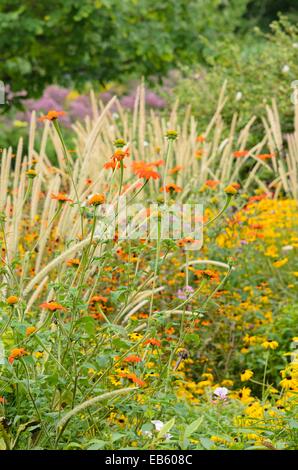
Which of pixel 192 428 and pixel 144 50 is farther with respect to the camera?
pixel 144 50

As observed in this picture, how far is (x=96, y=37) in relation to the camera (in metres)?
8.63

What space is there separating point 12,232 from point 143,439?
154 cm

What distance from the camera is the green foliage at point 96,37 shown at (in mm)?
8331

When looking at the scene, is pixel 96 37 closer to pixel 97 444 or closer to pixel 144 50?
pixel 144 50

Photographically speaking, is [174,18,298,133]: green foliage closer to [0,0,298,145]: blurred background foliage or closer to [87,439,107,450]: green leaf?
[0,0,298,145]: blurred background foliage

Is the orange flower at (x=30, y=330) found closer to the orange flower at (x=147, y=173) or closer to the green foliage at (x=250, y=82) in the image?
the orange flower at (x=147, y=173)

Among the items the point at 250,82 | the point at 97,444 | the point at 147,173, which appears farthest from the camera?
the point at 250,82

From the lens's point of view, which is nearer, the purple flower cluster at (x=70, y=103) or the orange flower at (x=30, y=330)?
the orange flower at (x=30, y=330)

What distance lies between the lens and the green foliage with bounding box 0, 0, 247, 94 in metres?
8.33

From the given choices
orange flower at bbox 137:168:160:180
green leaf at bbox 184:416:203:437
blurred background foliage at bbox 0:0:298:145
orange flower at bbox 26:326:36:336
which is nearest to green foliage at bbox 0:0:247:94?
blurred background foliage at bbox 0:0:298:145

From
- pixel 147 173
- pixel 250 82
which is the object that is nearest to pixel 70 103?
pixel 250 82

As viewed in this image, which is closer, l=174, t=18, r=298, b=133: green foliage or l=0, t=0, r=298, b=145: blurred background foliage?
l=174, t=18, r=298, b=133: green foliage

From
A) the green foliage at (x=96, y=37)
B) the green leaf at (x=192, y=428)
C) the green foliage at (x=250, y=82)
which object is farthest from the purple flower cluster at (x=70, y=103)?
the green leaf at (x=192, y=428)

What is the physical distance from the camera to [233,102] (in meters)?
7.62
